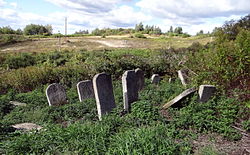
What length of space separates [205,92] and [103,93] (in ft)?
8.66

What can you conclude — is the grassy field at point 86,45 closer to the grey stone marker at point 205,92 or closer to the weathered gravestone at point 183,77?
the weathered gravestone at point 183,77

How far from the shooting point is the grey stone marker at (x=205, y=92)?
5.66 metres

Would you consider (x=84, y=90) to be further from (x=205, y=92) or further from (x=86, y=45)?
(x=86, y=45)

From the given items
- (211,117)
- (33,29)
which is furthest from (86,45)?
(211,117)

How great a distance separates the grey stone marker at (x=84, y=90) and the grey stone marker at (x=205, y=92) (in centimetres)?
325

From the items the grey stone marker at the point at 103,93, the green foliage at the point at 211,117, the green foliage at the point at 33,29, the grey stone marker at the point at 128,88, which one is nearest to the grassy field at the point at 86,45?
the green foliage at the point at 33,29

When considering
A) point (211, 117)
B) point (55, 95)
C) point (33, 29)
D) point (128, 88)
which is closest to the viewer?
point (211, 117)

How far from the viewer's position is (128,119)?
4.39 meters

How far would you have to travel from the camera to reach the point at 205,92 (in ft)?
18.6

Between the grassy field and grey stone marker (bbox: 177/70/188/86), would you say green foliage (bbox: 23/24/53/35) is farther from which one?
grey stone marker (bbox: 177/70/188/86)

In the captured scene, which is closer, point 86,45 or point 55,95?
point 55,95

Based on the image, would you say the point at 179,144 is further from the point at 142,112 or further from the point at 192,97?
the point at 192,97

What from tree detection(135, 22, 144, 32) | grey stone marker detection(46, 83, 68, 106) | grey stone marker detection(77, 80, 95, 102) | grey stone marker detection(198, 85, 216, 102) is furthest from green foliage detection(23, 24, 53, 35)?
grey stone marker detection(198, 85, 216, 102)

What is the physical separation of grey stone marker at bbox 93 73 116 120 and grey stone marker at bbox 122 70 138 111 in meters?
0.37
